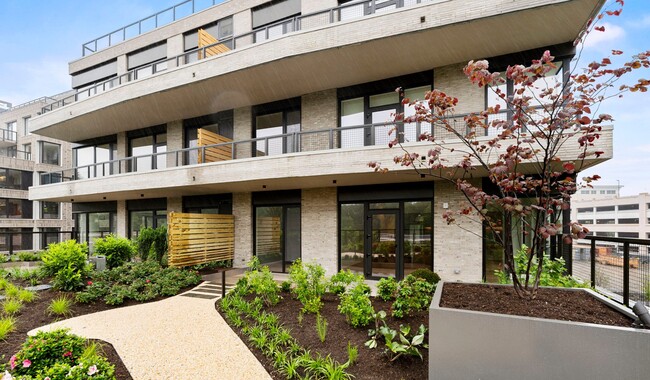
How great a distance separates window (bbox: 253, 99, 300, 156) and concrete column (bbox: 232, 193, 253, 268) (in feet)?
7.42

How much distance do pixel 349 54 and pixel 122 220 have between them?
15103 millimetres

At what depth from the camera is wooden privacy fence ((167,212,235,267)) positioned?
35.7ft

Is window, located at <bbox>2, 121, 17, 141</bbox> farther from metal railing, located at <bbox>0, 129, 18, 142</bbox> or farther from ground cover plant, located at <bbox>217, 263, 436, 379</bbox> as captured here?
ground cover plant, located at <bbox>217, 263, 436, 379</bbox>

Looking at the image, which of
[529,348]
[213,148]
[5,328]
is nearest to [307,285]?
[529,348]

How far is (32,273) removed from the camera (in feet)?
32.1

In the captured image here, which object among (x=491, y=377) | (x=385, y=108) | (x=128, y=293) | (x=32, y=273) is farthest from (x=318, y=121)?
(x=32, y=273)

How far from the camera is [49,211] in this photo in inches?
1129

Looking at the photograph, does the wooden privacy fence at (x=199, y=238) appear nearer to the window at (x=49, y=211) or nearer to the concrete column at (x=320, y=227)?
the concrete column at (x=320, y=227)

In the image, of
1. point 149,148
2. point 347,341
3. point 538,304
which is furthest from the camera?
point 149,148

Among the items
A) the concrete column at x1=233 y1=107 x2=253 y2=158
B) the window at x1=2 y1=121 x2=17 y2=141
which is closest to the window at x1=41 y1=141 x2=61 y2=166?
the window at x1=2 y1=121 x2=17 y2=141

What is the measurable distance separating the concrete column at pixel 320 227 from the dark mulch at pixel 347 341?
4279mm

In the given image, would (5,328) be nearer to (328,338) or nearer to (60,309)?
(60,309)

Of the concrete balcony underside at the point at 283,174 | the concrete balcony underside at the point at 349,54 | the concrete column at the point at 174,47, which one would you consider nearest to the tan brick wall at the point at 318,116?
the concrete balcony underside at the point at 349,54

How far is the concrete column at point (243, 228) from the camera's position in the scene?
12734 mm
